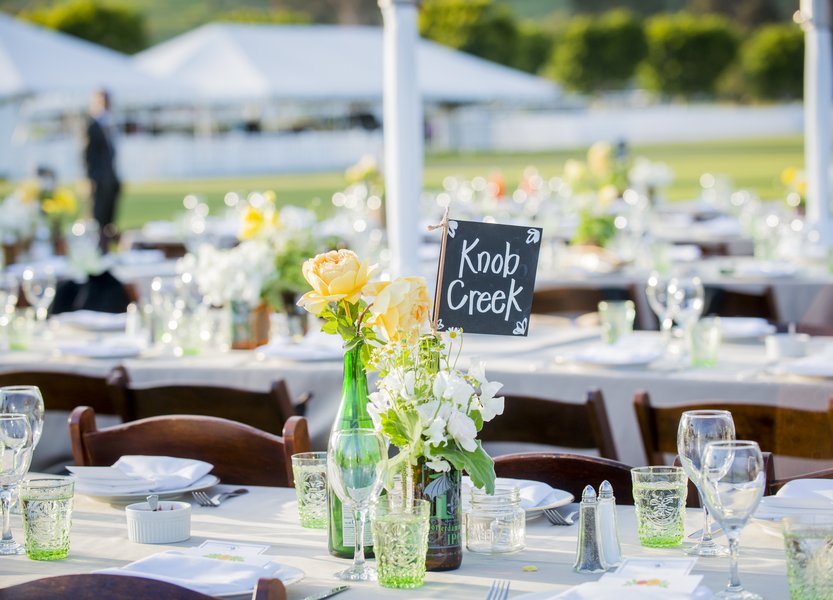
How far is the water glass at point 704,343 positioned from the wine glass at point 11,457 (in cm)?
241

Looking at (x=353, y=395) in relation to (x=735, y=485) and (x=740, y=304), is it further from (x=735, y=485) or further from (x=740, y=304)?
(x=740, y=304)

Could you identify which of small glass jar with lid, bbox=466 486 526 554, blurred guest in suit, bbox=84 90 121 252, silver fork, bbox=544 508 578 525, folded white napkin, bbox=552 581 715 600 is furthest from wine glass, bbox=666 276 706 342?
blurred guest in suit, bbox=84 90 121 252

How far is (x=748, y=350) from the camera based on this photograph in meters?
4.66

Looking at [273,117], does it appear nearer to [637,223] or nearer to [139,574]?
[637,223]

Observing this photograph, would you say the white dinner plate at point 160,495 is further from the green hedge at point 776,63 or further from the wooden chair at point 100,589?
the green hedge at point 776,63

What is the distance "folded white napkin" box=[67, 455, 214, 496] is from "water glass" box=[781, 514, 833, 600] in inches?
51.3

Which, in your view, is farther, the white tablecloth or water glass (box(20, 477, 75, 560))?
water glass (box(20, 477, 75, 560))

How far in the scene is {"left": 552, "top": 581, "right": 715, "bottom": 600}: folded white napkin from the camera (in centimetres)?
195

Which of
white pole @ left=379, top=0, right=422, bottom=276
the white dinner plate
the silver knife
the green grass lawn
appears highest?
the green grass lawn

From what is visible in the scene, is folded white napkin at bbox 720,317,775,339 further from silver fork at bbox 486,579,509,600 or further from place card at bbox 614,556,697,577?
silver fork at bbox 486,579,509,600

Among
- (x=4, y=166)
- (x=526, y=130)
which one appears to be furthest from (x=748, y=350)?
(x=526, y=130)

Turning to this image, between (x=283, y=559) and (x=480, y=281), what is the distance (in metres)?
0.58

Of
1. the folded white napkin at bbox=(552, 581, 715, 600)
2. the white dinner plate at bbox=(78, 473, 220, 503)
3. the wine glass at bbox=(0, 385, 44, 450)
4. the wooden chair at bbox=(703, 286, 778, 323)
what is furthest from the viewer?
the wooden chair at bbox=(703, 286, 778, 323)

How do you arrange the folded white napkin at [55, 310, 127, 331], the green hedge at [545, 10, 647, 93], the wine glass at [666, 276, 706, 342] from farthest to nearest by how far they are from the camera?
the green hedge at [545, 10, 647, 93] < the folded white napkin at [55, 310, 127, 331] < the wine glass at [666, 276, 706, 342]
